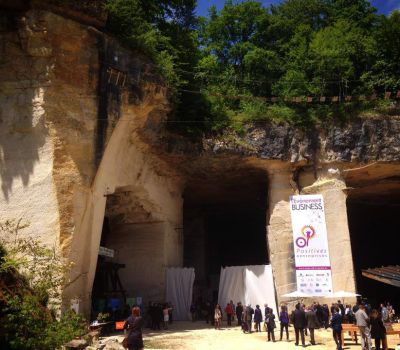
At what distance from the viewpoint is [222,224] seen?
32656 millimetres

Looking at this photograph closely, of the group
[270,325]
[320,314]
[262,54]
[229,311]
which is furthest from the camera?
[262,54]

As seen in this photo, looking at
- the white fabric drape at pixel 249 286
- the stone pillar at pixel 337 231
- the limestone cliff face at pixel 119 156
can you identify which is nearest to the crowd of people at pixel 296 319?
the white fabric drape at pixel 249 286

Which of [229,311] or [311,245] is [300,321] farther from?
[311,245]

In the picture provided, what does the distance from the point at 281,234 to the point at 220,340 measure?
7.50m

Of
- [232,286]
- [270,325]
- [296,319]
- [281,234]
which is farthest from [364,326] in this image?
[232,286]

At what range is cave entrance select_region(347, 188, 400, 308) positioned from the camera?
28359mm

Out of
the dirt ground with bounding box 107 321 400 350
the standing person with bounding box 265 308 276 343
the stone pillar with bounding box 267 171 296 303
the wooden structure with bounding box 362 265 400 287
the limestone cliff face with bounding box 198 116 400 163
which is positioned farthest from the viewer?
the limestone cliff face with bounding box 198 116 400 163

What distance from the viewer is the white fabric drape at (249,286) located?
20234mm

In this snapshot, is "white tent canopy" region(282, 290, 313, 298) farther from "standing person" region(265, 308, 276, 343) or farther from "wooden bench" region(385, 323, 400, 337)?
"wooden bench" region(385, 323, 400, 337)

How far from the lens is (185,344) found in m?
14.1

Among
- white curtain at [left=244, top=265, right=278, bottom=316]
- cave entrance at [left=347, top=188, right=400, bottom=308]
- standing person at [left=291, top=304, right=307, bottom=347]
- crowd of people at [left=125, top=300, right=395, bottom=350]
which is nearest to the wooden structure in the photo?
crowd of people at [left=125, top=300, right=395, bottom=350]

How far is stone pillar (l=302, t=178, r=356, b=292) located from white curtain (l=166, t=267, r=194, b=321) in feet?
21.7

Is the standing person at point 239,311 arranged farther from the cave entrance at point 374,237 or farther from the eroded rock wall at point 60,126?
the cave entrance at point 374,237

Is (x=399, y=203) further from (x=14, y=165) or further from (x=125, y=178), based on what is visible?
(x=14, y=165)
